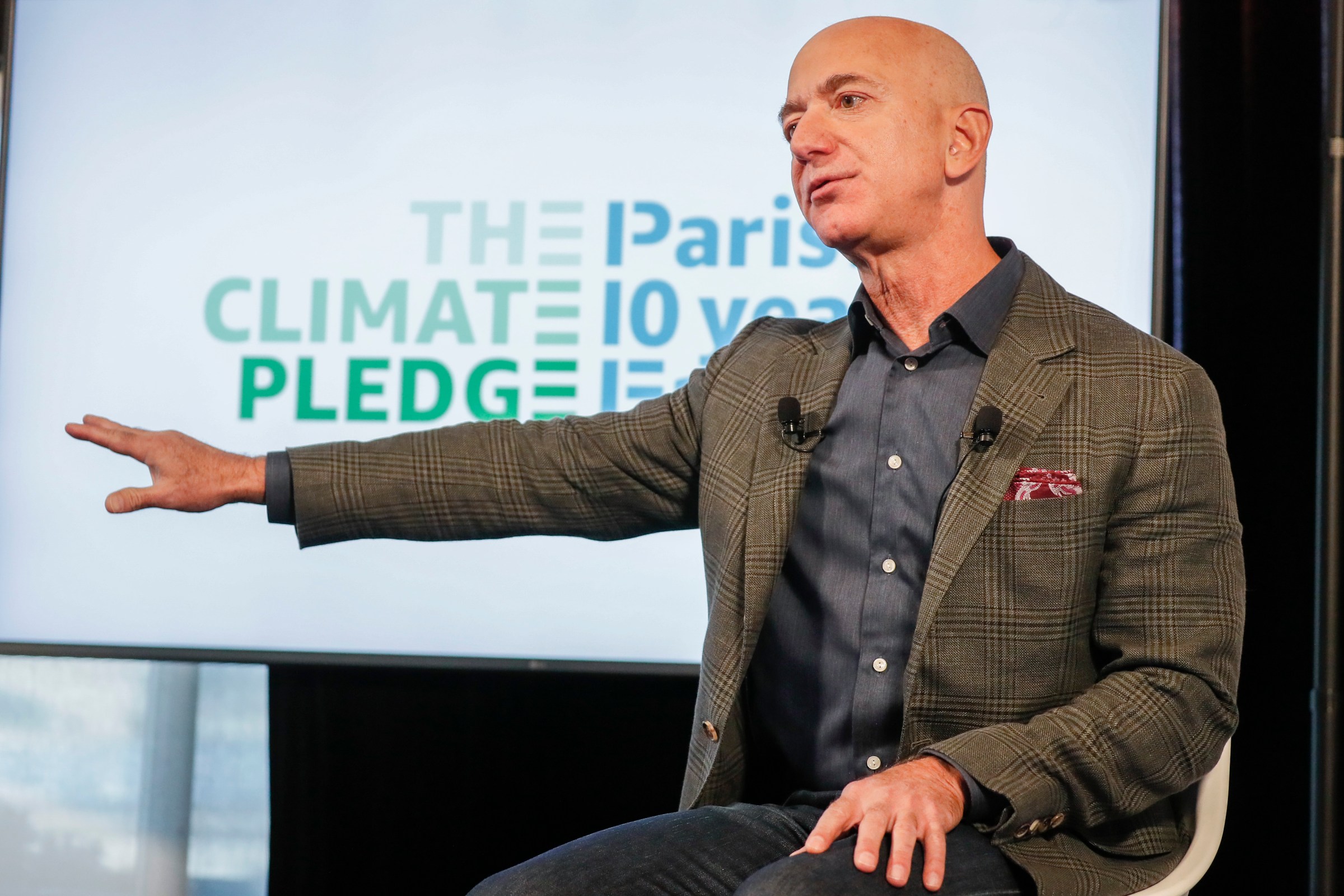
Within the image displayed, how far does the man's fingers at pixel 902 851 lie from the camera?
1.19 m

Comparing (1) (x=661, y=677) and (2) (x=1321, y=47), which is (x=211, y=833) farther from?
(2) (x=1321, y=47)

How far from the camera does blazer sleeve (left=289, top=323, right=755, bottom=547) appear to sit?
5.63 feet

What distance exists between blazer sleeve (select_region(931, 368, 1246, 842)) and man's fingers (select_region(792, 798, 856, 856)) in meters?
0.14

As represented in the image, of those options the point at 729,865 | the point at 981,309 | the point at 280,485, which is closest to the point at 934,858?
the point at 729,865

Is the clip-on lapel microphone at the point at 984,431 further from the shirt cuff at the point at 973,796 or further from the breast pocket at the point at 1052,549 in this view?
the shirt cuff at the point at 973,796

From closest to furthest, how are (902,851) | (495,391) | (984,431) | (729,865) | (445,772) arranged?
1. (902,851)
2. (729,865)
3. (984,431)
4. (495,391)
5. (445,772)

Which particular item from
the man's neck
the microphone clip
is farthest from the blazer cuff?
the man's neck

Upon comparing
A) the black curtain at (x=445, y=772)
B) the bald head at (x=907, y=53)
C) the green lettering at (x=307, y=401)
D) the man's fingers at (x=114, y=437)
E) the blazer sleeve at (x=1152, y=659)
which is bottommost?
the black curtain at (x=445, y=772)

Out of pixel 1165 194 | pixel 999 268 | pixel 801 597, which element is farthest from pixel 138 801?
pixel 1165 194

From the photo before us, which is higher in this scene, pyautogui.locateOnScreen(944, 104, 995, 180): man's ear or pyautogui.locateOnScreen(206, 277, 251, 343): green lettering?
pyautogui.locateOnScreen(944, 104, 995, 180): man's ear

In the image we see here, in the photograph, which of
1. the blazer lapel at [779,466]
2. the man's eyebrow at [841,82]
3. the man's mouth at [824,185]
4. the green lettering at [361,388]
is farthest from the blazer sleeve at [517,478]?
the green lettering at [361,388]

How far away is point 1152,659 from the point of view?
1388 mm

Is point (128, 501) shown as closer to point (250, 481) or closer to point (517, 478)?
point (250, 481)

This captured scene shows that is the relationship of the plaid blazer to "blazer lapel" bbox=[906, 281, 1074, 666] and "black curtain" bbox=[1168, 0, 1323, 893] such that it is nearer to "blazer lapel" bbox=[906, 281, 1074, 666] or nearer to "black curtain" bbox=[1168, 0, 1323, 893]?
"blazer lapel" bbox=[906, 281, 1074, 666]
